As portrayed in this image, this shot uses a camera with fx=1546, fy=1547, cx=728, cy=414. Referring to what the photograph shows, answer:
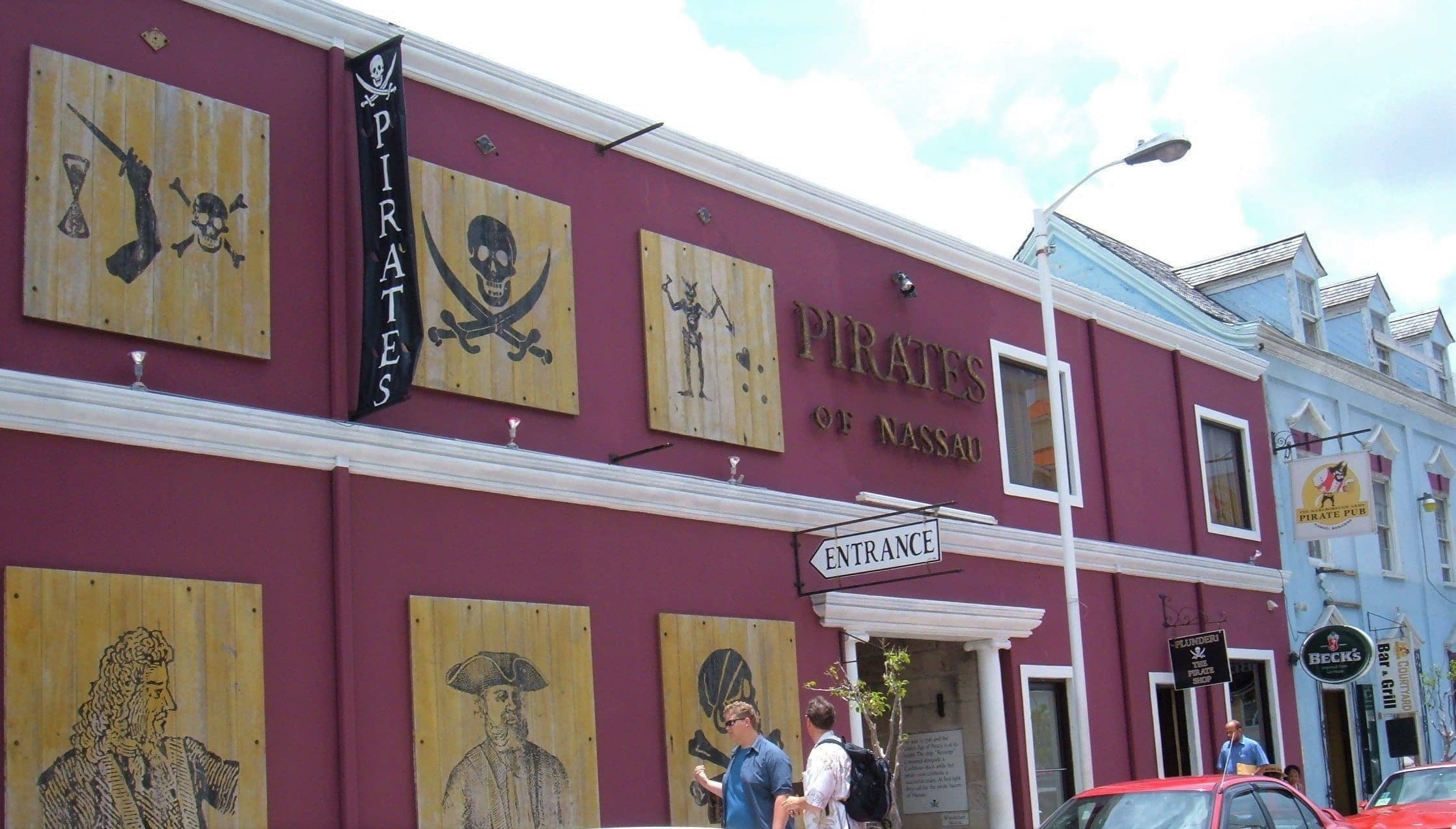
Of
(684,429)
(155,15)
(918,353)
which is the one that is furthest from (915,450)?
(155,15)

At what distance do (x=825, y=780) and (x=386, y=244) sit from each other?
4602 mm

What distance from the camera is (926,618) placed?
1504cm

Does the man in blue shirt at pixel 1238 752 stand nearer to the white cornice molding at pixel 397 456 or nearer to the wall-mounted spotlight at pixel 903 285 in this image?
the white cornice molding at pixel 397 456

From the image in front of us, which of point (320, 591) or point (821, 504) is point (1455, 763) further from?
point (320, 591)

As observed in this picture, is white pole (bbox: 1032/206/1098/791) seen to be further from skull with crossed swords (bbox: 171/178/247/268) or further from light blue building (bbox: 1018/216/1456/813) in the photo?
skull with crossed swords (bbox: 171/178/247/268)

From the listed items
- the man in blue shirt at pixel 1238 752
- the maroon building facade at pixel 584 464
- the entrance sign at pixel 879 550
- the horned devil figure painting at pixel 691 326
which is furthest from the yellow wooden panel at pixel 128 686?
the man in blue shirt at pixel 1238 752

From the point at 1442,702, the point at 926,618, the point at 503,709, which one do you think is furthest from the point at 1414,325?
the point at 503,709

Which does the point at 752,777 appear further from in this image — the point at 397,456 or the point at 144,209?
the point at 144,209

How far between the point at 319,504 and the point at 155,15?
3417mm

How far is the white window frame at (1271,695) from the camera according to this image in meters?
20.0

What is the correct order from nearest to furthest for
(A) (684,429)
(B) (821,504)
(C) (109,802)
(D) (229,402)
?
1. (C) (109,802)
2. (D) (229,402)
3. (A) (684,429)
4. (B) (821,504)

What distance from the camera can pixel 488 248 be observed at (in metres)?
12.0

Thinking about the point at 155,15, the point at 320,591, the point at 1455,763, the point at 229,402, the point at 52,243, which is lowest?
the point at 1455,763

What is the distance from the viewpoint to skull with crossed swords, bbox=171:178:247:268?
A: 1008 centimetres
